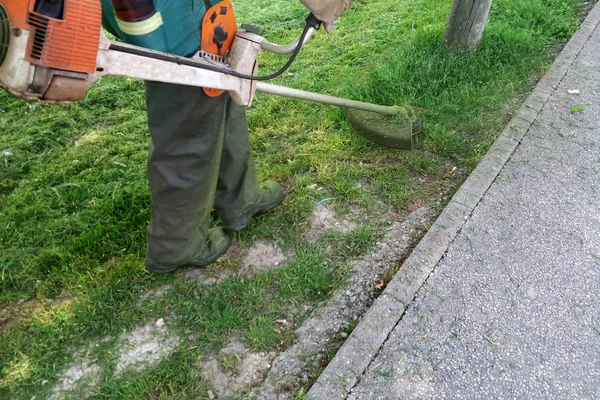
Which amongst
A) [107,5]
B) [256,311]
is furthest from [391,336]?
[107,5]

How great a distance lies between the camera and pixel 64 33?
1.15 meters

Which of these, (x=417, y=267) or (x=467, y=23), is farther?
(x=467, y=23)

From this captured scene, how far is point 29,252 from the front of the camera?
7.89 ft

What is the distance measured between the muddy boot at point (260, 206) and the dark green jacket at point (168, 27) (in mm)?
966

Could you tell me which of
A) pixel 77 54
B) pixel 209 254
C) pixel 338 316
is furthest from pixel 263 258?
pixel 77 54

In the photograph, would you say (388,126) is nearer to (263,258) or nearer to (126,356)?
(263,258)

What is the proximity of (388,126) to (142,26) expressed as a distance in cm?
183

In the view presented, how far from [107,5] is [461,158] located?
2209 millimetres

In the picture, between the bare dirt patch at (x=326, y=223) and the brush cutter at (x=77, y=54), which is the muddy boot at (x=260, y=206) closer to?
the bare dirt patch at (x=326, y=223)

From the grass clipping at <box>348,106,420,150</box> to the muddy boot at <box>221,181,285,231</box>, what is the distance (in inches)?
30.6

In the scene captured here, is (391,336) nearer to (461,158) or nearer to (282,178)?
(282,178)

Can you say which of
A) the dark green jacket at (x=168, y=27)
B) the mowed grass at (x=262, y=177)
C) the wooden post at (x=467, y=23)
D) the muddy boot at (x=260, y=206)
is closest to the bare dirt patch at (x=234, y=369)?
the mowed grass at (x=262, y=177)

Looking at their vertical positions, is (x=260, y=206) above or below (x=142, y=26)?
below

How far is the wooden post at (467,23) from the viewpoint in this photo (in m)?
3.49
